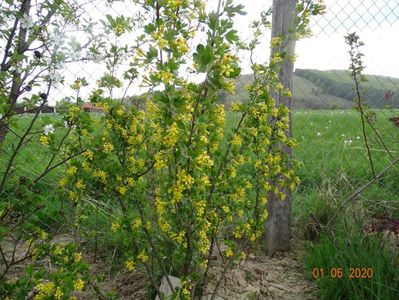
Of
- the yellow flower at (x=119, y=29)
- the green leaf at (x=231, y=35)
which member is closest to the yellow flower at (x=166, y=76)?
the green leaf at (x=231, y=35)

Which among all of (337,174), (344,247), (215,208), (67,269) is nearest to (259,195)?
(215,208)

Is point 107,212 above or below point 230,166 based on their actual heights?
below

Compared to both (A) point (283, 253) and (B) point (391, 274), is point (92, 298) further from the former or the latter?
(B) point (391, 274)

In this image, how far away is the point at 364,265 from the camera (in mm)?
2299

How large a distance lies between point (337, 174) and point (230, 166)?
210 centimetres

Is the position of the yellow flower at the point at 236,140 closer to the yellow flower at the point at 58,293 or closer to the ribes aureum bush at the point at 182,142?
the ribes aureum bush at the point at 182,142

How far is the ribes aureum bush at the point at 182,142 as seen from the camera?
148 centimetres

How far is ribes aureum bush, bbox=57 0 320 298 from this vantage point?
148 centimetres

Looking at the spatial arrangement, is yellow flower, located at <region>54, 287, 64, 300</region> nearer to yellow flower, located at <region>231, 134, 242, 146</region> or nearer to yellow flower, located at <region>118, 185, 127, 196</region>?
yellow flower, located at <region>118, 185, 127, 196</region>

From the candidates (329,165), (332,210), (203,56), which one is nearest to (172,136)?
(203,56)

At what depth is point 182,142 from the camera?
151 centimetres
